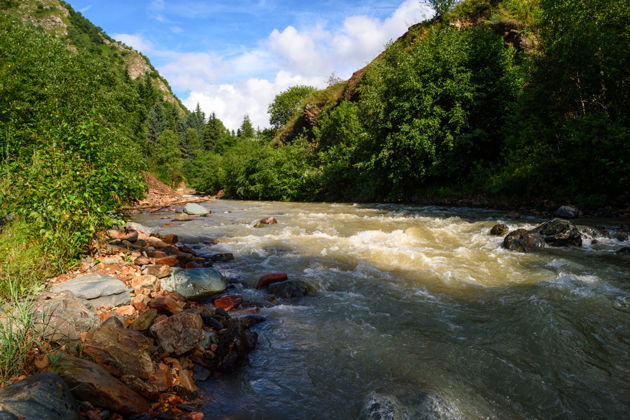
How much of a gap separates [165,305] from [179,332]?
0.95m

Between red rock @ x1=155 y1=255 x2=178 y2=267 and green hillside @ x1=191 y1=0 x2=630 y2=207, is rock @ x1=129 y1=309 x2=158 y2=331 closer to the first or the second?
red rock @ x1=155 y1=255 x2=178 y2=267

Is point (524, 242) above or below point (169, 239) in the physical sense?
below

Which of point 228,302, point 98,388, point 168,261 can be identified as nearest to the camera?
point 98,388

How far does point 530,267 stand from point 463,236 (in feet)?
11.4

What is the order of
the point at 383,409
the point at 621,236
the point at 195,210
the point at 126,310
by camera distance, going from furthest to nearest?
the point at 195,210 → the point at 621,236 → the point at 126,310 → the point at 383,409

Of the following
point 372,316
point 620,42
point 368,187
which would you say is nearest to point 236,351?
point 372,316

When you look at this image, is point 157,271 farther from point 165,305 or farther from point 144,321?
point 144,321

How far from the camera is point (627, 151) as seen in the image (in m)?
10.9

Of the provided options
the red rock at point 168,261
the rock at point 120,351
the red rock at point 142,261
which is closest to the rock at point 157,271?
the red rock at point 142,261

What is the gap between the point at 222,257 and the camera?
8852 millimetres

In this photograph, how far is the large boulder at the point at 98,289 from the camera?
15.3ft

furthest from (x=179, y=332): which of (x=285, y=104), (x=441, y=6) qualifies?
(x=285, y=104)

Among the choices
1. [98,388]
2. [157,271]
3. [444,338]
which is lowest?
[444,338]

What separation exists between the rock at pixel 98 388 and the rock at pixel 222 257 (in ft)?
18.1
